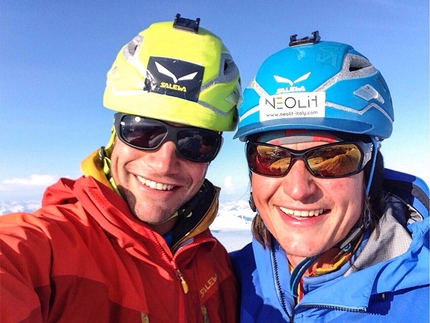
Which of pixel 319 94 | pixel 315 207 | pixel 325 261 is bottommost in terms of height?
pixel 325 261

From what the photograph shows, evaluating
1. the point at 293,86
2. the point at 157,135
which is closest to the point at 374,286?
the point at 293,86

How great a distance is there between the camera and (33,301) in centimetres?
182

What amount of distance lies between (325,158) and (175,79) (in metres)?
1.55

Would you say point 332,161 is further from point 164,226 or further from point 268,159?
point 164,226

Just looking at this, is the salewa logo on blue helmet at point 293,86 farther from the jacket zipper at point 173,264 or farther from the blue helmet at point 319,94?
the jacket zipper at point 173,264

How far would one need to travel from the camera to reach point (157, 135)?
321cm

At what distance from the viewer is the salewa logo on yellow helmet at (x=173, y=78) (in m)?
3.23

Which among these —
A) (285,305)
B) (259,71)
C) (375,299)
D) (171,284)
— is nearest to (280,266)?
(285,305)

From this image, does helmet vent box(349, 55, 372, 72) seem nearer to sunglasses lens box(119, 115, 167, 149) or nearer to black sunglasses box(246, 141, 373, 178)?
black sunglasses box(246, 141, 373, 178)

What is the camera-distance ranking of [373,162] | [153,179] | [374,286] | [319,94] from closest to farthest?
[374,286] < [319,94] < [373,162] < [153,179]

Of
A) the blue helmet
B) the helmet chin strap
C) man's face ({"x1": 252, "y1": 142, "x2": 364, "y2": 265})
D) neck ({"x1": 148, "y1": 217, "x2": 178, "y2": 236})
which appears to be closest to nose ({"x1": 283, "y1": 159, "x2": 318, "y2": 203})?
man's face ({"x1": 252, "y1": 142, "x2": 364, "y2": 265})

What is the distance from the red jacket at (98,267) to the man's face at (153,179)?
289 mm

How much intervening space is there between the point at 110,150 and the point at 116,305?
1578 mm

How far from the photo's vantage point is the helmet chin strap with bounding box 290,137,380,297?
2.96 meters
